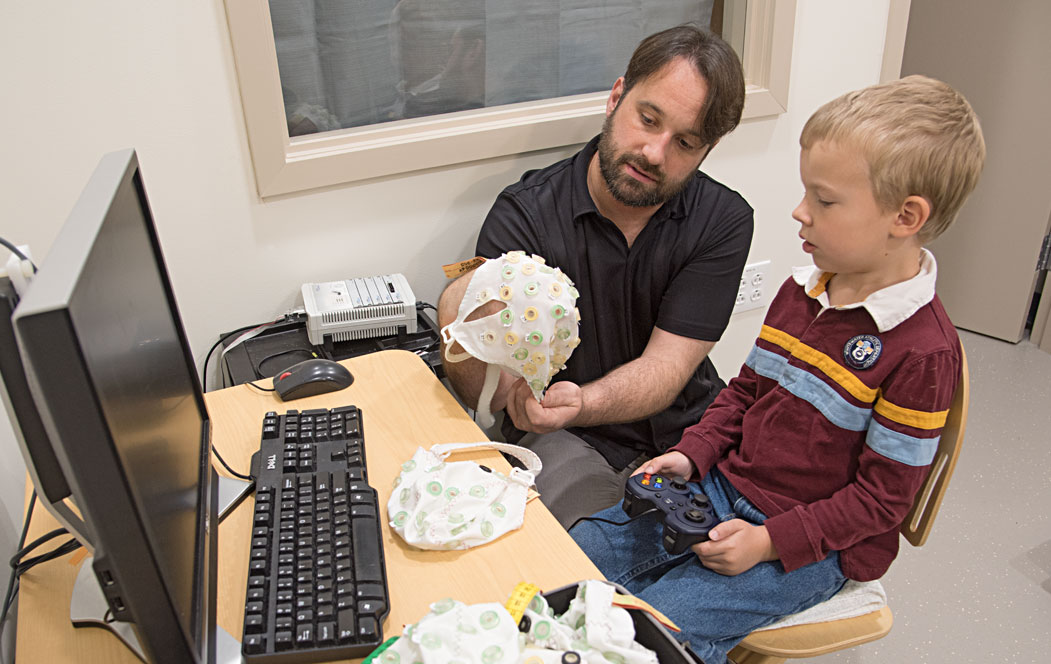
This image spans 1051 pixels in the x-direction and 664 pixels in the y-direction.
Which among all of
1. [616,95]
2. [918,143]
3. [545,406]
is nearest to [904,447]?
[918,143]

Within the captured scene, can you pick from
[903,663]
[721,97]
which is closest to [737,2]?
[721,97]

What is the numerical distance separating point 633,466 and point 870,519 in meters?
0.56

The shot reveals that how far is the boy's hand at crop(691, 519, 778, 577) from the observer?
44.1 inches

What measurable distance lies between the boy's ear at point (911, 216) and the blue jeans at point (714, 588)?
0.47 metres

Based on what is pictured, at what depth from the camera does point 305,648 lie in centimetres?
79

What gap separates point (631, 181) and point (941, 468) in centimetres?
73

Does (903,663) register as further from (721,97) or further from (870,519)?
(721,97)

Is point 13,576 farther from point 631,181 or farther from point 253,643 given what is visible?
point 631,181

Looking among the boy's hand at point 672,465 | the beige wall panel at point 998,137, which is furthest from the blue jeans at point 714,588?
the beige wall panel at point 998,137

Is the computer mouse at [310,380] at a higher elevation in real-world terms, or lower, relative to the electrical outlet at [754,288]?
higher

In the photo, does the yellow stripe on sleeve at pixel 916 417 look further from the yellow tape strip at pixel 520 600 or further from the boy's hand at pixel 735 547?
the yellow tape strip at pixel 520 600

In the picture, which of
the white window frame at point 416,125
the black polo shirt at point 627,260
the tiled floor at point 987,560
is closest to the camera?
the white window frame at point 416,125

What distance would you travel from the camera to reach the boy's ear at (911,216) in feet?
3.42

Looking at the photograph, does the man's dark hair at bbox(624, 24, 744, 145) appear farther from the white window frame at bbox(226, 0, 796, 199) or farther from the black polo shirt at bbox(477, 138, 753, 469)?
the white window frame at bbox(226, 0, 796, 199)
